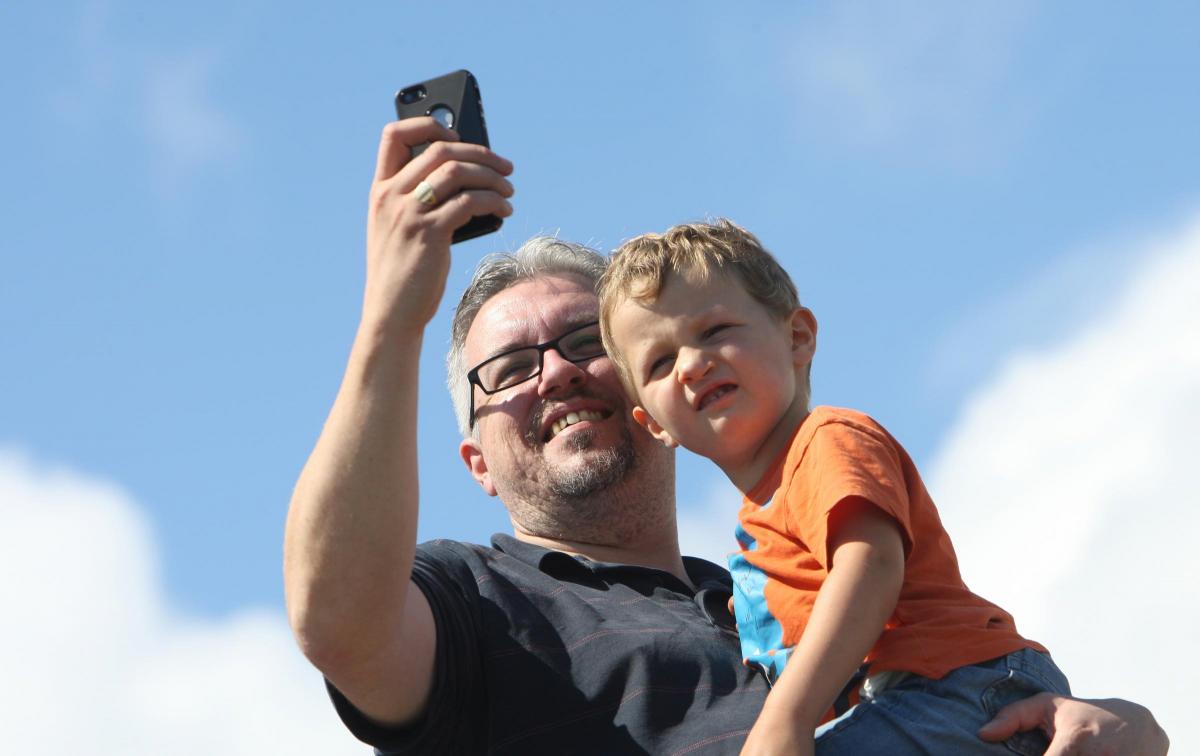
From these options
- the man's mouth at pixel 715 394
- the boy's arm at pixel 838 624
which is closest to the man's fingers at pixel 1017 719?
the boy's arm at pixel 838 624

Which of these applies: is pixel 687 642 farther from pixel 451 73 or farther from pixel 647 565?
pixel 451 73

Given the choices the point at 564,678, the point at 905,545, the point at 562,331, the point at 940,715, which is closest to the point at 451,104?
the point at 905,545

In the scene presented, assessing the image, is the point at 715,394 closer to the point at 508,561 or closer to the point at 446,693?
the point at 446,693

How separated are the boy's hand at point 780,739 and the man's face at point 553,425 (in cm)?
231

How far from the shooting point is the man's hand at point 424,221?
120 inches

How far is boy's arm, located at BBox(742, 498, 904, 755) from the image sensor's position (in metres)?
2.71

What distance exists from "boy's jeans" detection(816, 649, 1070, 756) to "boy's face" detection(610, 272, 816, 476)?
26.6 inches

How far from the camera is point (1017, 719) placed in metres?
2.96

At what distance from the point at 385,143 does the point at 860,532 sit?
1.37 m

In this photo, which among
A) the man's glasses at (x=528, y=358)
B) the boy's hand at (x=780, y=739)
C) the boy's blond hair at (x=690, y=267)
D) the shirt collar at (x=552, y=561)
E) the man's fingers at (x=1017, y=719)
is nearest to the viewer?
the boy's hand at (x=780, y=739)

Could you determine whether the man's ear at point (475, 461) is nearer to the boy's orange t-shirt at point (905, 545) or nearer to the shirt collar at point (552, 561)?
the shirt collar at point (552, 561)

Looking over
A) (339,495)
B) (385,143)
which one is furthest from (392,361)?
(385,143)

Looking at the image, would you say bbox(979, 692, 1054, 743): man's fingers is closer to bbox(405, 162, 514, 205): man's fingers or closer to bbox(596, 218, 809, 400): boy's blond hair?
bbox(596, 218, 809, 400): boy's blond hair

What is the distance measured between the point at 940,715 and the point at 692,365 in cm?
97
